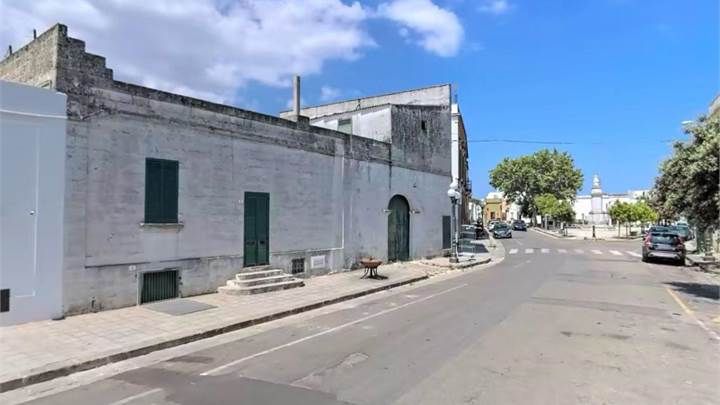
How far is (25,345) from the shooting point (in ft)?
23.5

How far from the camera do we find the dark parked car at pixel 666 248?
22969 mm

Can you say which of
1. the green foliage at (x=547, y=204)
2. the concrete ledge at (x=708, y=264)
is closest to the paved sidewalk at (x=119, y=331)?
the concrete ledge at (x=708, y=264)

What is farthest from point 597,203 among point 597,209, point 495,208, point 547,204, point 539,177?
point 495,208

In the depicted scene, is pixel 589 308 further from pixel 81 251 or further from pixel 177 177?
pixel 81 251

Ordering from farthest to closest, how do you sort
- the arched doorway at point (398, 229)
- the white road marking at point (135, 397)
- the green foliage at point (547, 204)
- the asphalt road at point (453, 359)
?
the green foliage at point (547, 204), the arched doorway at point (398, 229), the asphalt road at point (453, 359), the white road marking at point (135, 397)

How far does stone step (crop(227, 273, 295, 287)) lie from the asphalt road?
2.65m

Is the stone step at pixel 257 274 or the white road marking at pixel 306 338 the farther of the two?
the stone step at pixel 257 274

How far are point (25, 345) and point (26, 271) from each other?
1915mm

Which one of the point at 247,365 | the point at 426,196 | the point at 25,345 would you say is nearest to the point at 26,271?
the point at 25,345

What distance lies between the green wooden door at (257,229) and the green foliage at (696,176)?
36.8 ft

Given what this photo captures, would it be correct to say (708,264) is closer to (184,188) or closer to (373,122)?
(373,122)

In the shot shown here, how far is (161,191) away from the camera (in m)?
10.9

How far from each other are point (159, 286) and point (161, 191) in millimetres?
2233

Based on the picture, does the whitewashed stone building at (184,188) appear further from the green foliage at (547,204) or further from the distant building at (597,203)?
the distant building at (597,203)
